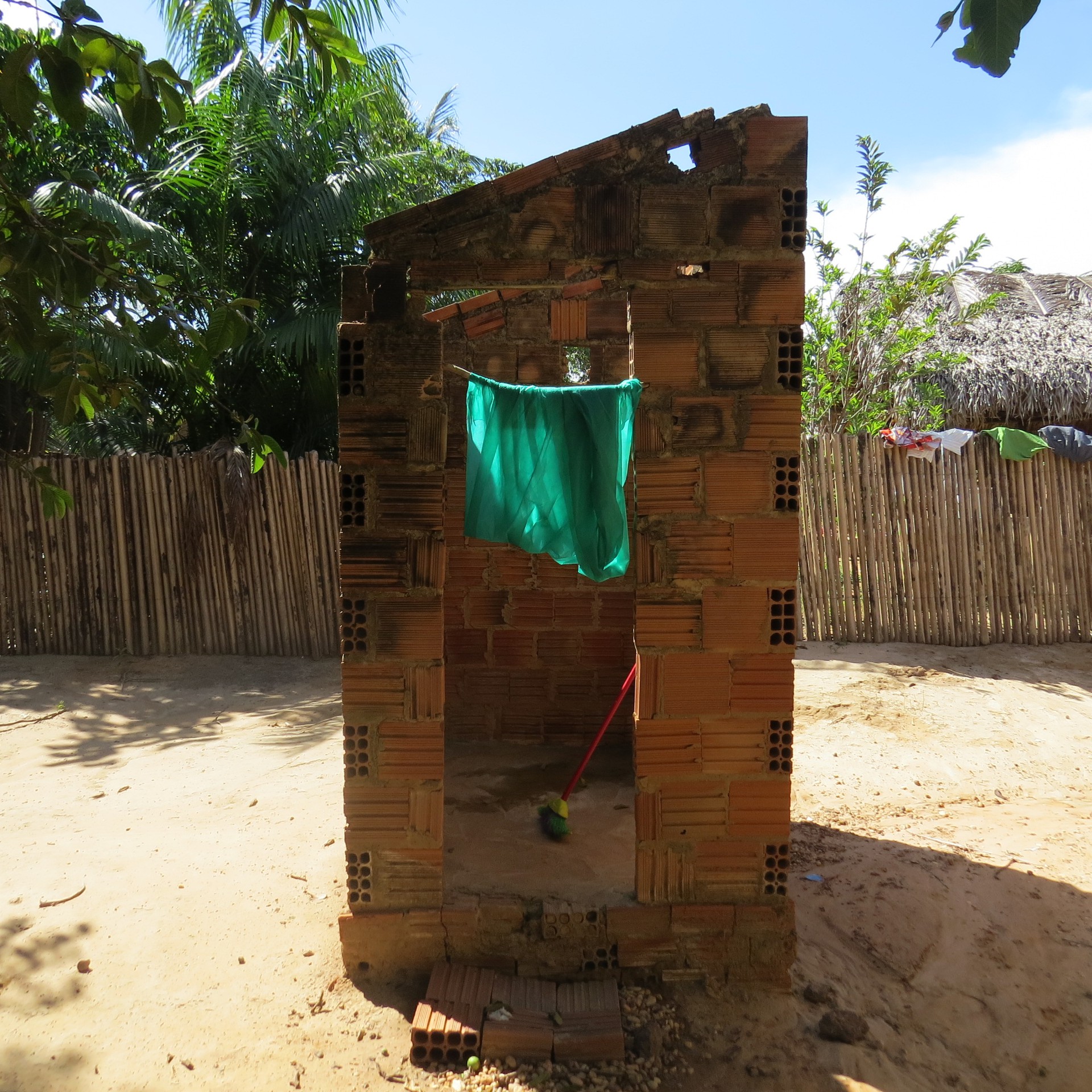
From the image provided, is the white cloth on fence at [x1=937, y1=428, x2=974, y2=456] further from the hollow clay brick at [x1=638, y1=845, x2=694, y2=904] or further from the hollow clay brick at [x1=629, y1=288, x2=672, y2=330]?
the hollow clay brick at [x1=638, y1=845, x2=694, y2=904]

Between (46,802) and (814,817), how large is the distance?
4.64 metres

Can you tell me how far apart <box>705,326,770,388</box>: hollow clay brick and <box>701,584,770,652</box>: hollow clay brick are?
795 millimetres

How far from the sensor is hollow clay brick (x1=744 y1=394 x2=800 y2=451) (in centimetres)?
336

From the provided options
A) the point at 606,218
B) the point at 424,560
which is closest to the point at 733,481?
the point at 606,218

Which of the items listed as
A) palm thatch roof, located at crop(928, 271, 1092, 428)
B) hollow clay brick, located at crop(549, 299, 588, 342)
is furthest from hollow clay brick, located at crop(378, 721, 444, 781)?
palm thatch roof, located at crop(928, 271, 1092, 428)

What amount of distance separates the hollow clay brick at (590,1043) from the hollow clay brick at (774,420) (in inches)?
87.0

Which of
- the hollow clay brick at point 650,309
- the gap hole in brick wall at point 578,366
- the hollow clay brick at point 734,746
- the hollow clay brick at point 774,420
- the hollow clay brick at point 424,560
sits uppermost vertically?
the gap hole in brick wall at point 578,366

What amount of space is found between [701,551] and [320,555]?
5858 millimetres

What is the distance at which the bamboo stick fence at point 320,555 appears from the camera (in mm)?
8203

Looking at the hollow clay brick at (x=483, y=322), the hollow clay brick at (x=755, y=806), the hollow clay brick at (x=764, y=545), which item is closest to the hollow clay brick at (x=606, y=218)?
the hollow clay brick at (x=764, y=545)


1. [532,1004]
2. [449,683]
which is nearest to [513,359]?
[449,683]

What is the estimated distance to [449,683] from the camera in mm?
5816

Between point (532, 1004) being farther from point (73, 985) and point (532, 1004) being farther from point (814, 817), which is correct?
point (814, 817)

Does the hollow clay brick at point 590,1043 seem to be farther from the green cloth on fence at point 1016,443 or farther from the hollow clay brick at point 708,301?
the green cloth on fence at point 1016,443
